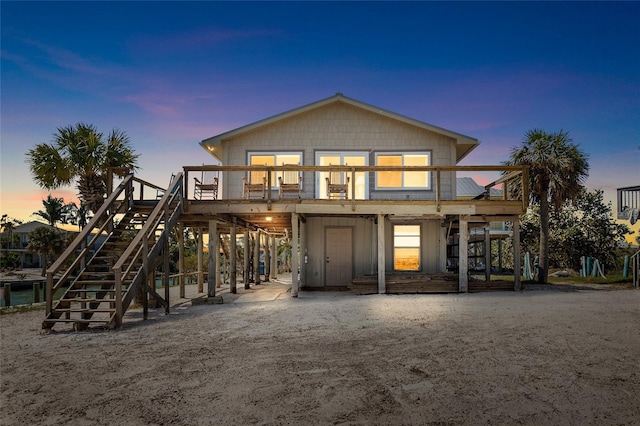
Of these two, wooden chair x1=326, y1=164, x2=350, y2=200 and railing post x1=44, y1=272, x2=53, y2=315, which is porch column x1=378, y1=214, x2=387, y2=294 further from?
railing post x1=44, y1=272, x2=53, y2=315

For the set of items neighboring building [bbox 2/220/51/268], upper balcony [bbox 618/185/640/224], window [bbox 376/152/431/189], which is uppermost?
window [bbox 376/152/431/189]

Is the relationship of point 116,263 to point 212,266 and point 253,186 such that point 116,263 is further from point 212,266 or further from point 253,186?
point 253,186

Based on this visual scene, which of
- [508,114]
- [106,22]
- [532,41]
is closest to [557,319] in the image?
[532,41]

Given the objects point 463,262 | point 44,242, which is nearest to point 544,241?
point 463,262

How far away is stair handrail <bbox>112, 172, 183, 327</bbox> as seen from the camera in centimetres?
871

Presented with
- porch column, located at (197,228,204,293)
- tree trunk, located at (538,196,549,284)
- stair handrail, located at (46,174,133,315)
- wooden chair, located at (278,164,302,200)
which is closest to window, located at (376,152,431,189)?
wooden chair, located at (278,164,302,200)

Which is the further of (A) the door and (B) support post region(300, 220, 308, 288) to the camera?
(A) the door

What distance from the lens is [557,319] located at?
28.4 feet

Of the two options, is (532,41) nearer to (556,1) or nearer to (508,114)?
(556,1)

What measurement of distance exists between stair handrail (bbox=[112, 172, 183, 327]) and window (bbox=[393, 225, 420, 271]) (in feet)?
27.1

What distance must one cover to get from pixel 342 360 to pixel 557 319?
17.7 ft

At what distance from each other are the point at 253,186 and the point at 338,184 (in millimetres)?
3060

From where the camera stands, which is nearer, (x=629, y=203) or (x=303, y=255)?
(x=303, y=255)

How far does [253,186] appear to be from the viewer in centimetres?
1483
